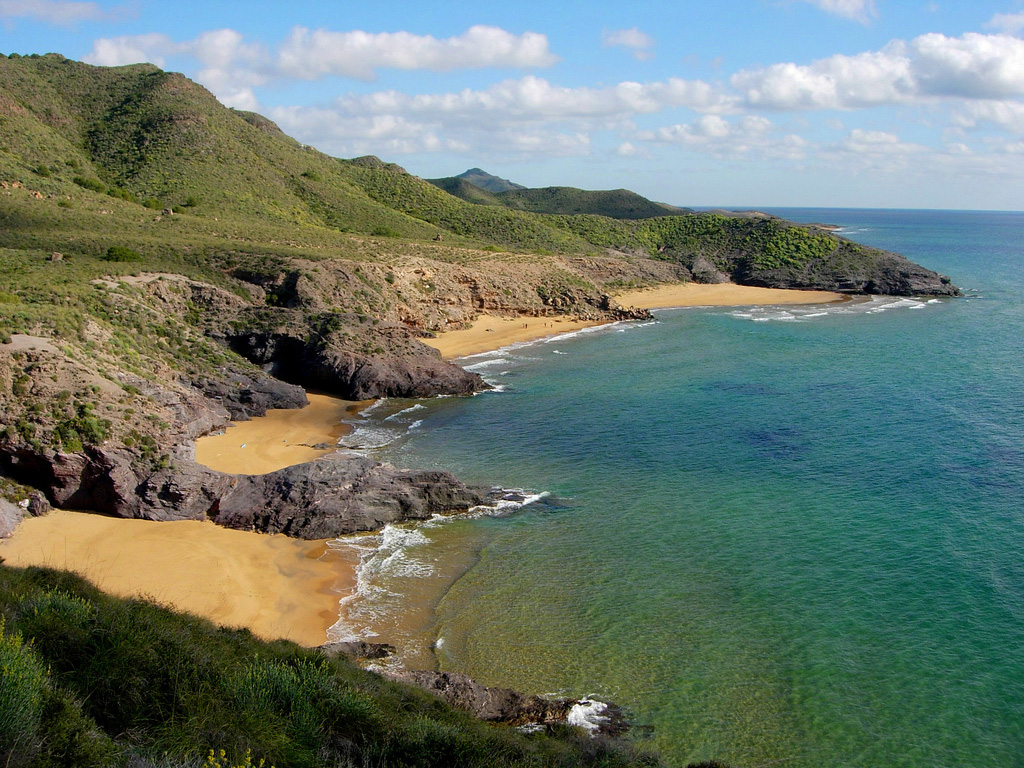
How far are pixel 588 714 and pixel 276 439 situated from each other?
65.7ft

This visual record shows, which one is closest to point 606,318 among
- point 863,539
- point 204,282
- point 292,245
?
point 292,245

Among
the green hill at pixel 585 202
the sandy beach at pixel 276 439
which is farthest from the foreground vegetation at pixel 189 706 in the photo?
the green hill at pixel 585 202

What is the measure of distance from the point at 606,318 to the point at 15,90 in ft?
201

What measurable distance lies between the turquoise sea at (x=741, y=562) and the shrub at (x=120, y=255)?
18318 millimetres

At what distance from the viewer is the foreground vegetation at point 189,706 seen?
8.32 meters

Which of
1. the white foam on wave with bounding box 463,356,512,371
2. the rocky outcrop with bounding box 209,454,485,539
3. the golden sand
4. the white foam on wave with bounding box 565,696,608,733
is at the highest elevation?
the golden sand

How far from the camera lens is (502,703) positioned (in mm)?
15055

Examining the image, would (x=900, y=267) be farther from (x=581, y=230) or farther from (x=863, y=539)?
(x=863, y=539)

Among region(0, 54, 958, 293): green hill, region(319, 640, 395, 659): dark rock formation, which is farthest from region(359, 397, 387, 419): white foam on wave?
region(319, 640, 395, 659): dark rock formation

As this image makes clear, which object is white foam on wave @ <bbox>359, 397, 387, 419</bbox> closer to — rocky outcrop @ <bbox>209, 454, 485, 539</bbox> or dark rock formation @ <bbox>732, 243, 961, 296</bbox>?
rocky outcrop @ <bbox>209, 454, 485, 539</bbox>

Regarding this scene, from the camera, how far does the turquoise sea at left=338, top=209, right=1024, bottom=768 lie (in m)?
15.9

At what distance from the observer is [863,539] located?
23109mm

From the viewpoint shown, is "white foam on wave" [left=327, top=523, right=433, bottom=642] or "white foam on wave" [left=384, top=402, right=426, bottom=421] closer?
"white foam on wave" [left=327, top=523, right=433, bottom=642]

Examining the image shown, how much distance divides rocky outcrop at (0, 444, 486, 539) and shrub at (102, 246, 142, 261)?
22788 millimetres
